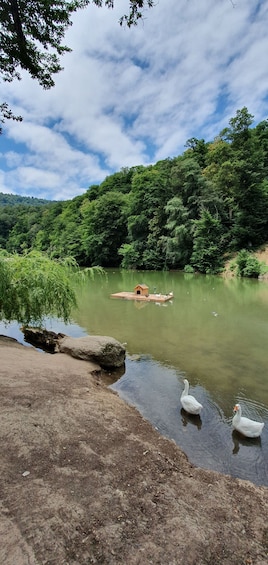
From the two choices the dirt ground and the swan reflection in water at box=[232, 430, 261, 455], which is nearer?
the dirt ground

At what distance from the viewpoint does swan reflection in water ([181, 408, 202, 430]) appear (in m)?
5.38

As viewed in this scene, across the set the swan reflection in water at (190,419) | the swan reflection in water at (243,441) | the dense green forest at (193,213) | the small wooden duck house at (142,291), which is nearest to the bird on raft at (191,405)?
the swan reflection in water at (190,419)

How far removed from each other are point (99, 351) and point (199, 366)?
2652 mm

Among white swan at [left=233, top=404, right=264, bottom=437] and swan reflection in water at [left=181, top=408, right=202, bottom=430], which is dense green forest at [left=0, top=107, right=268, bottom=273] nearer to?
swan reflection in water at [left=181, top=408, right=202, bottom=430]

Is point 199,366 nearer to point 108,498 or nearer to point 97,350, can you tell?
point 97,350

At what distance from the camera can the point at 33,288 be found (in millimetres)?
8156

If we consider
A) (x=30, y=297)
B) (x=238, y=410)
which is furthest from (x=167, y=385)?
(x=30, y=297)

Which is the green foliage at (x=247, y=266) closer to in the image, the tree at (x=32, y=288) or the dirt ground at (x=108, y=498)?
the tree at (x=32, y=288)

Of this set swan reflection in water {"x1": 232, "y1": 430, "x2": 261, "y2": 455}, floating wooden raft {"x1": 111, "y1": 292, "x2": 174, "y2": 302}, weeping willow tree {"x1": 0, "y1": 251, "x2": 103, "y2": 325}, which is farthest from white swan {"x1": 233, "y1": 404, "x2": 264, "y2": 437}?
floating wooden raft {"x1": 111, "y1": 292, "x2": 174, "y2": 302}

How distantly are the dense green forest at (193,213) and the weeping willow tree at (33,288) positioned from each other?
2406cm

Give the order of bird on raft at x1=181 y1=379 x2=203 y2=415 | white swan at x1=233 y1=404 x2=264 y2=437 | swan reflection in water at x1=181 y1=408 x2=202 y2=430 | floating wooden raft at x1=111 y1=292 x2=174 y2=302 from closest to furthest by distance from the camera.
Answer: white swan at x1=233 y1=404 x2=264 y2=437 < swan reflection in water at x1=181 y1=408 x2=202 y2=430 < bird on raft at x1=181 y1=379 x2=203 y2=415 < floating wooden raft at x1=111 y1=292 x2=174 y2=302

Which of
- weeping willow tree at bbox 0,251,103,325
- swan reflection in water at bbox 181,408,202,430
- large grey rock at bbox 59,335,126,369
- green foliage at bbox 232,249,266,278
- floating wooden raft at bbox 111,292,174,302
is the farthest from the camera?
green foliage at bbox 232,249,266,278

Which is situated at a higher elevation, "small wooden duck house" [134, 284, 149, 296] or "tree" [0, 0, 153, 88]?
"tree" [0, 0, 153, 88]

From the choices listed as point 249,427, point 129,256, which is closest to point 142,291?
point 249,427
